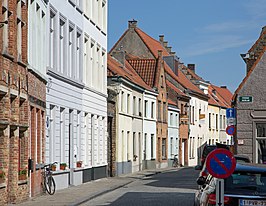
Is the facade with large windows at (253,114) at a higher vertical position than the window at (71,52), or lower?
lower

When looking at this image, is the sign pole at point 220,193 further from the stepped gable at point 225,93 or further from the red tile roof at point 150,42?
the stepped gable at point 225,93

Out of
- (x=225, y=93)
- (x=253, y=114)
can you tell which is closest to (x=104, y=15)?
(x=253, y=114)

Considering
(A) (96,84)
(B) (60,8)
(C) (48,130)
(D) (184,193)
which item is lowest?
(D) (184,193)

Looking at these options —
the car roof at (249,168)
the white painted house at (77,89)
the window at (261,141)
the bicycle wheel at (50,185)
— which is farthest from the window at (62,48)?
the car roof at (249,168)

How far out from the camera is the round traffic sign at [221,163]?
43.5 feet

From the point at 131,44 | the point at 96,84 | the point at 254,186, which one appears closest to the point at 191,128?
the point at 131,44

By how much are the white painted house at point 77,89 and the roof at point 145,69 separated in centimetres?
1749

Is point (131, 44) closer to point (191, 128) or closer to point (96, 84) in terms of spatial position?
point (191, 128)

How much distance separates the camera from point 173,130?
68.7 meters

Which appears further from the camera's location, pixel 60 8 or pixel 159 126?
pixel 159 126

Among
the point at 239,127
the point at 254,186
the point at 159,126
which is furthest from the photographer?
the point at 159,126

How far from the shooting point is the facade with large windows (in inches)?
1115

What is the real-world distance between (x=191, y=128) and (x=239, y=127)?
155 ft

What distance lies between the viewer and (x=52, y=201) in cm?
2456
